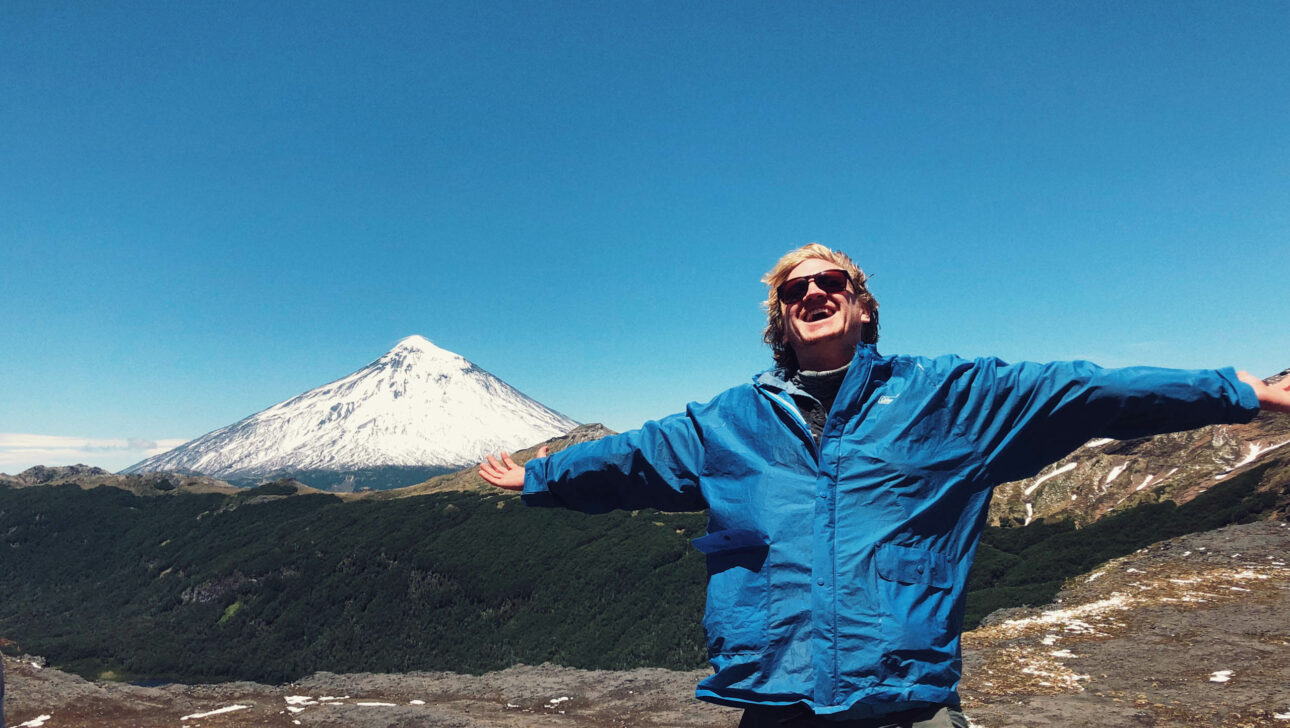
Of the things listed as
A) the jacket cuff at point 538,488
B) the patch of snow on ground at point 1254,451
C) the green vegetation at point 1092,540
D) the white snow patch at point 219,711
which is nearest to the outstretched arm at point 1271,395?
the jacket cuff at point 538,488

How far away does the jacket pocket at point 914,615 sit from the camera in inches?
106

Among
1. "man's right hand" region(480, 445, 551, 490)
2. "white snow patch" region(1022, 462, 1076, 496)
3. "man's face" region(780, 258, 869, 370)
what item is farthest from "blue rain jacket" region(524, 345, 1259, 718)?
"white snow patch" region(1022, 462, 1076, 496)

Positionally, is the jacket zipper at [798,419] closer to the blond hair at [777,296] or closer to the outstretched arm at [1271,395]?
the blond hair at [777,296]

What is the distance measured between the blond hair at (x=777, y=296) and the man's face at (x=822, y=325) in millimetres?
123

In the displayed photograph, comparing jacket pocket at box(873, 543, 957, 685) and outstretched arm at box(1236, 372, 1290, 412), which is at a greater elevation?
outstretched arm at box(1236, 372, 1290, 412)

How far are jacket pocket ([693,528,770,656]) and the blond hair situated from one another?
108 cm

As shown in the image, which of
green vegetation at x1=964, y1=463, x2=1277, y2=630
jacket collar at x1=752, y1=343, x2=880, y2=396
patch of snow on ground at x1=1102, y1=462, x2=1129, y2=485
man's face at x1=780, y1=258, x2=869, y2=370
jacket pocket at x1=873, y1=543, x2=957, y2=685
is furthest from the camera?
patch of snow on ground at x1=1102, y1=462, x2=1129, y2=485

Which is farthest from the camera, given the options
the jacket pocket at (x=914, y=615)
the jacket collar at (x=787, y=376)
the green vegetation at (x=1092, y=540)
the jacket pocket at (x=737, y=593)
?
the green vegetation at (x=1092, y=540)

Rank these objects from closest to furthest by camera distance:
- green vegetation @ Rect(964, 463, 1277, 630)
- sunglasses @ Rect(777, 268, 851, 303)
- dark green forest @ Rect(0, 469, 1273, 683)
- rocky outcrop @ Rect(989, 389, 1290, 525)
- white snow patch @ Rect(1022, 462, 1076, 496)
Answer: sunglasses @ Rect(777, 268, 851, 303), green vegetation @ Rect(964, 463, 1277, 630), dark green forest @ Rect(0, 469, 1273, 683), rocky outcrop @ Rect(989, 389, 1290, 525), white snow patch @ Rect(1022, 462, 1076, 496)

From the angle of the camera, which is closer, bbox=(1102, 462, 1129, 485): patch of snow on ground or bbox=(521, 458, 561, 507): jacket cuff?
bbox=(521, 458, 561, 507): jacket cuff

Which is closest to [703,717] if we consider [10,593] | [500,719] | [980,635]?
[500,719]

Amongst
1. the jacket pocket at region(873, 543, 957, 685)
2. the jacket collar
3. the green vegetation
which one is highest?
the jacket collar

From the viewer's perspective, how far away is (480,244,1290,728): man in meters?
2.74

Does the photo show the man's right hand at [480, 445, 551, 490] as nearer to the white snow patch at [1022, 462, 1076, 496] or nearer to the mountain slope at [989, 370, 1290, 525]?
the mountain slope at [989, 370, 1290, 525]
